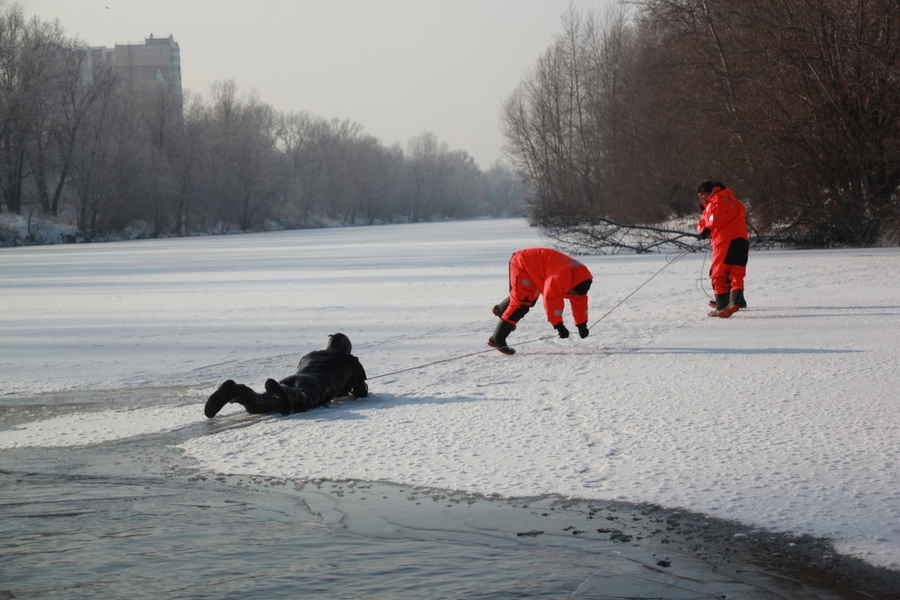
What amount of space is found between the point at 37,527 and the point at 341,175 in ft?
370

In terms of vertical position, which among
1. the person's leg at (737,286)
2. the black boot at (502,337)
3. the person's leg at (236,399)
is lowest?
the person's leg at (236,399)

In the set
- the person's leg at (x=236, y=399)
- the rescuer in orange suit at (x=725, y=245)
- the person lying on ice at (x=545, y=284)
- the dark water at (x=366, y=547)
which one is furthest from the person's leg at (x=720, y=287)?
the dark water at (x=366, y=547)

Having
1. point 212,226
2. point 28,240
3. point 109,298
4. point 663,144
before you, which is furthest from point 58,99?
point 109,298

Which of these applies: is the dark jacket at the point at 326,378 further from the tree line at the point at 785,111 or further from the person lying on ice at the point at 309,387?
the tree line at the point at 785,111

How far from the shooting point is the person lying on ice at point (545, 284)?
357 inches

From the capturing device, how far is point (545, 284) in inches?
357

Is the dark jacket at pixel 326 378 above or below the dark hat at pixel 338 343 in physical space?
below

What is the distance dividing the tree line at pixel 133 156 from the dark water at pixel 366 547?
62.8m

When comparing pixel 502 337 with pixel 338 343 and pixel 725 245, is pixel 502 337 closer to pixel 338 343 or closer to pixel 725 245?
pixel 338 343

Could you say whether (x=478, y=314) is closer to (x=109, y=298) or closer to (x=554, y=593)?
(x=109, y=298)

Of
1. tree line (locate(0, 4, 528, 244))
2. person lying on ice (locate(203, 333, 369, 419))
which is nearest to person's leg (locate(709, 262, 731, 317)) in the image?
person lying on ice (locate(203, 333, 369, 419))

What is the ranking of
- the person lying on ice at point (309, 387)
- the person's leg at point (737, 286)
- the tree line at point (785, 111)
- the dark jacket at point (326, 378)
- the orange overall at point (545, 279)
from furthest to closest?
the tree line at point (785, 111) → the person's leg at point (737, 286) → the orange overall at point (545, 279) → the dark jacket at point (326, 378) → the person lying on ice at point (309, 387)

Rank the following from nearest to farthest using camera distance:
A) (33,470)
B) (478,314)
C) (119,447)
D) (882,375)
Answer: (33,470) → (119,447) → (882,375) → (478,314)

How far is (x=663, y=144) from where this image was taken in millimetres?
36562
